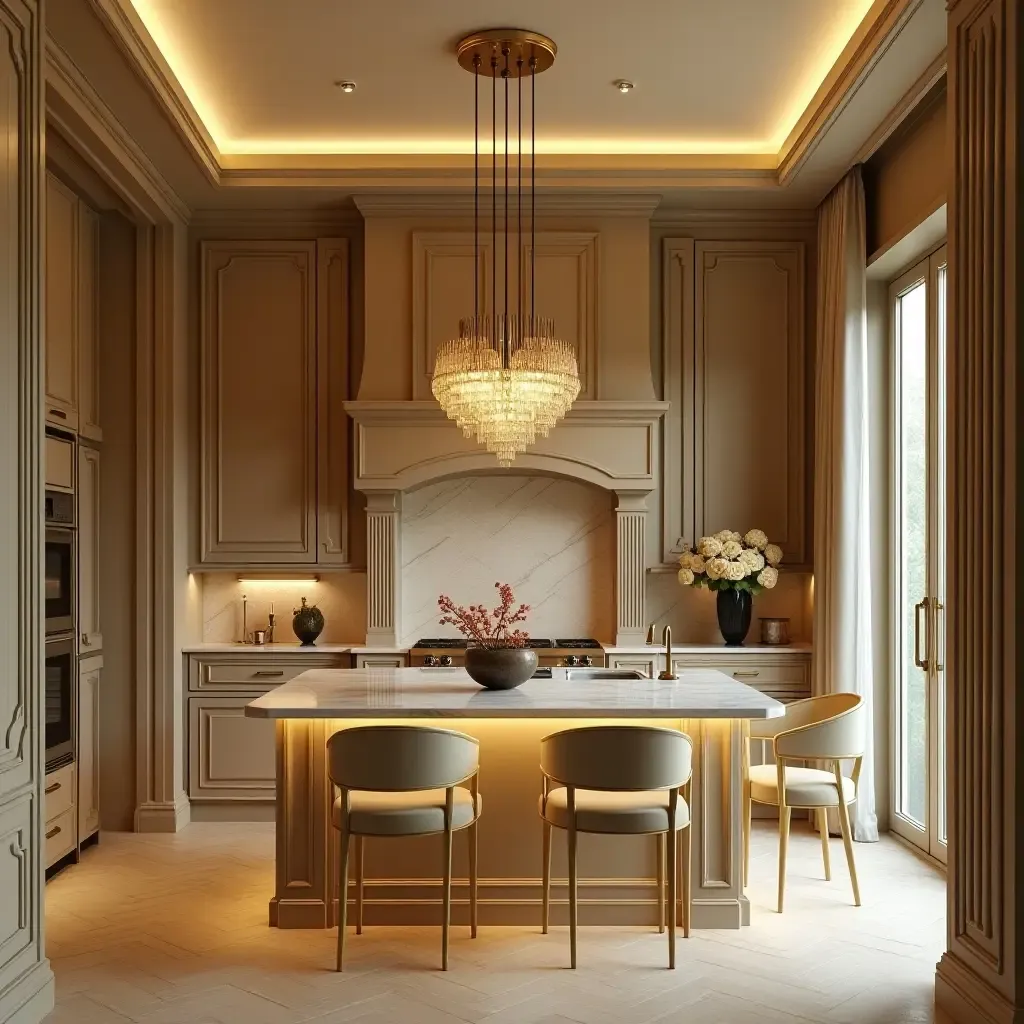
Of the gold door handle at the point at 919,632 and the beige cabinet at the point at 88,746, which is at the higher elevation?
the gold door handle at the point at 919,632

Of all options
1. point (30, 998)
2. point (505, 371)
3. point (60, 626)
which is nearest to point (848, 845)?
point (505, 371)

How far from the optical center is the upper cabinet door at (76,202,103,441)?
5.29 metres

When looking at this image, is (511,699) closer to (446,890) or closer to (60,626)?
(446,890)

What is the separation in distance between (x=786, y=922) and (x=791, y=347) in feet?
10.0

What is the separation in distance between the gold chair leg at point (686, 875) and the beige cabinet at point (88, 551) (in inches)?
117

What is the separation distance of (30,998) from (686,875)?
212 centimetres

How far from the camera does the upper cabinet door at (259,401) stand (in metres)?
5.93

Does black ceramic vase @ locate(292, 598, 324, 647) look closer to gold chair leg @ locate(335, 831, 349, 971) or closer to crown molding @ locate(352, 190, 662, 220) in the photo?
crown molding @ locate(352, 190, 662, 220)

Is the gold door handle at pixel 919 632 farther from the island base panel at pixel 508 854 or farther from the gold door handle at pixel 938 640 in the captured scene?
the island base panel at pixel 508 854

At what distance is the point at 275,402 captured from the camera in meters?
5.96

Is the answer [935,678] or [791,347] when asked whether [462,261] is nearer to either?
[791,347]

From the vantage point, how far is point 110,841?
5.38 metres
